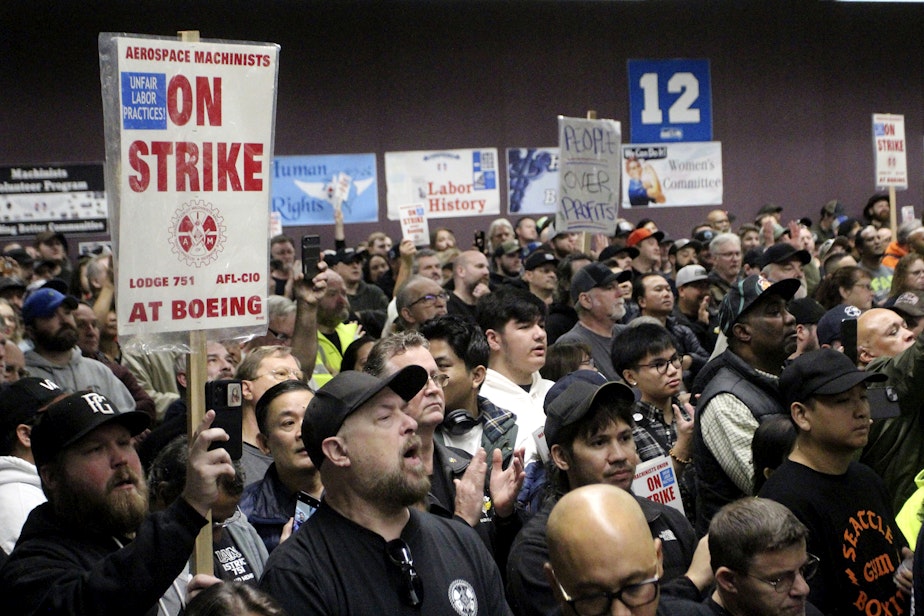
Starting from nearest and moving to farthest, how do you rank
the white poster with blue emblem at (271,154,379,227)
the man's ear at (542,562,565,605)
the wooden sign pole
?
the man's ear at (542,562,565,605), the wooden sign pole, the white poster with blue emblem at (271,154,379,227)

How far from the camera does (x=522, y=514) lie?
4.34 meters

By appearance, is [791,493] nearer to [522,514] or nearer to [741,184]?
[522,514]

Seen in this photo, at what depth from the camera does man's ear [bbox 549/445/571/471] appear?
3.83 metres

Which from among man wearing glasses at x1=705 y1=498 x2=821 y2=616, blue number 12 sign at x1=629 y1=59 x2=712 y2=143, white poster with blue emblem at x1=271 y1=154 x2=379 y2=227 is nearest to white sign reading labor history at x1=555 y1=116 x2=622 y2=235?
man wearing glasses at x1=705 y1=498 x2=821 y2=616

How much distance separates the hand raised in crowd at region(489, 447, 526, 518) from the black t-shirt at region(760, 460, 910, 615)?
864 mm

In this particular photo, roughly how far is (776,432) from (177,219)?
2279 millimetres

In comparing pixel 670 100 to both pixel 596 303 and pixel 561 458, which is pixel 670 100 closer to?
pixel 596 303

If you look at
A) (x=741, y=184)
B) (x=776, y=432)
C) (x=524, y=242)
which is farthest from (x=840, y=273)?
(x=741, y=184)

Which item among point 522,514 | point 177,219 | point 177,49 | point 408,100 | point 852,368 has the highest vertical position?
point 408,100

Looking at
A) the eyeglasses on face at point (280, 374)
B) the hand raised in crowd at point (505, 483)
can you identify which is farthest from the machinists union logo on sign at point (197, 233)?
the eyeglasses on face at point (280, 374)

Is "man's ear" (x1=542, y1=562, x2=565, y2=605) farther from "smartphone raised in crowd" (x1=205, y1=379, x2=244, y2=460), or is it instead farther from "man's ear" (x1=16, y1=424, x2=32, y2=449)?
"man's ear" (x1=16, y1=424, x2=32, y2=449)

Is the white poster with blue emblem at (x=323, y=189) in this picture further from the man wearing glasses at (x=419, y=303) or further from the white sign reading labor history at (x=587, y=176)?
the man wearing glasses at (x=419, y=303)

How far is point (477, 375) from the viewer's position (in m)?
5.16

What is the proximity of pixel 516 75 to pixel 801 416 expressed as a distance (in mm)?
14807
